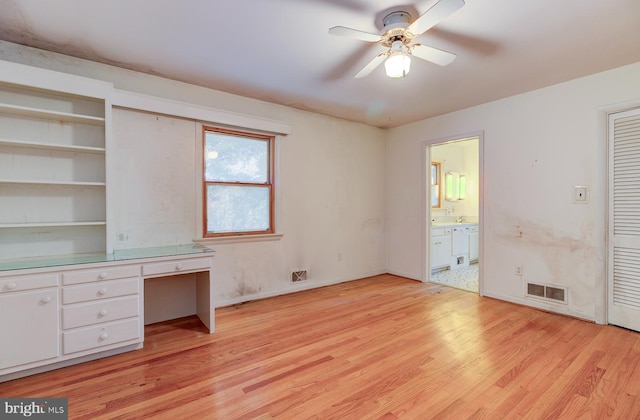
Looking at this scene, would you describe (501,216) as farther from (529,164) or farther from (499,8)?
(499,8)

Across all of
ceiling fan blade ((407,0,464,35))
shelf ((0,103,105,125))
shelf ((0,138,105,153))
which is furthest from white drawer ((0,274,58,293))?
ceiling fan blade ((407,0,464,35))

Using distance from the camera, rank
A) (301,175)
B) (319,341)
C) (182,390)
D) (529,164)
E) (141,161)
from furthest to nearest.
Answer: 1. (301,175)
2. (529,164)
3. (141,161)
4. (319,341)
5. (182,390)

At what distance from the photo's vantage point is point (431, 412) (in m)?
1.73

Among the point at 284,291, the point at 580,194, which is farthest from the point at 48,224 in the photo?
the point at 580,194

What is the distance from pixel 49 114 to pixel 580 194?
16.5 ft

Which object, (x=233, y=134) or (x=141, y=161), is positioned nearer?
(x=141, y=161)

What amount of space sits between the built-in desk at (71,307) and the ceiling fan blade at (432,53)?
2561mm

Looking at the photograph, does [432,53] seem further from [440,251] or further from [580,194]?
[440,251]

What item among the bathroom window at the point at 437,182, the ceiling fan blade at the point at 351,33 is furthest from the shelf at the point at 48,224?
the bathroom window at the point at 437,182

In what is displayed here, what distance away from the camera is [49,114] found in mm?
A: 2426

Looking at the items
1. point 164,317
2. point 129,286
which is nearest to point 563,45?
point 129,286

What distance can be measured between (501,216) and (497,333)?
5.13 ft

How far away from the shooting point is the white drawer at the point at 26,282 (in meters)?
1.99

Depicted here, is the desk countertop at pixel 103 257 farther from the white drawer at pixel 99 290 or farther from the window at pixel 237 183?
the window at pixel 237 183
